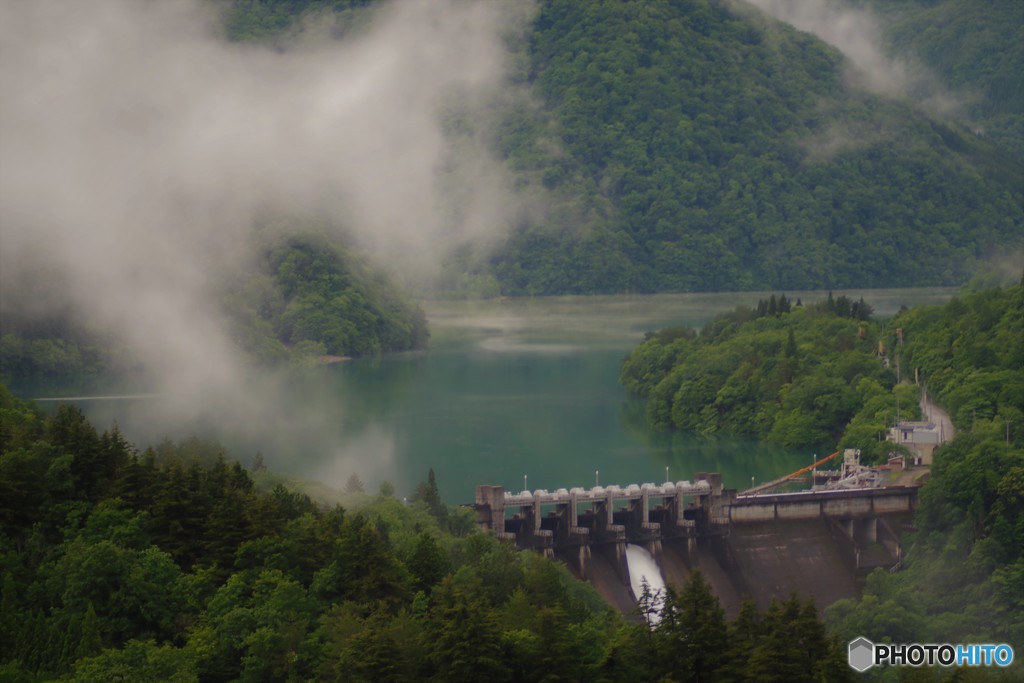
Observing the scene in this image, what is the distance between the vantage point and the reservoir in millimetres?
Answer: 86188

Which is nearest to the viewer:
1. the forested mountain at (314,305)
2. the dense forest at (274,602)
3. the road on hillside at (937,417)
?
the dense forest at (274,602)

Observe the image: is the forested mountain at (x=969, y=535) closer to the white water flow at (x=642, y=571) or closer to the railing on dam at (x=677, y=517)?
the railing on dam at (x=677, y=517)

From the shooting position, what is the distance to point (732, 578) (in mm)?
65375

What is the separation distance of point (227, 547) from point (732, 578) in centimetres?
2415

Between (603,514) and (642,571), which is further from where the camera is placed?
(603,514)

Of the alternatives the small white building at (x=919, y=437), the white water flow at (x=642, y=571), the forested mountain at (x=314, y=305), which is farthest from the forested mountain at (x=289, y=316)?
the white water flow at (x=642, y=571)

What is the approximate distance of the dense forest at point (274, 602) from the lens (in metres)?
39.2

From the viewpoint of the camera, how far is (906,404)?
9088 cm

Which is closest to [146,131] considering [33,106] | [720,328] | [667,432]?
[33,106]
